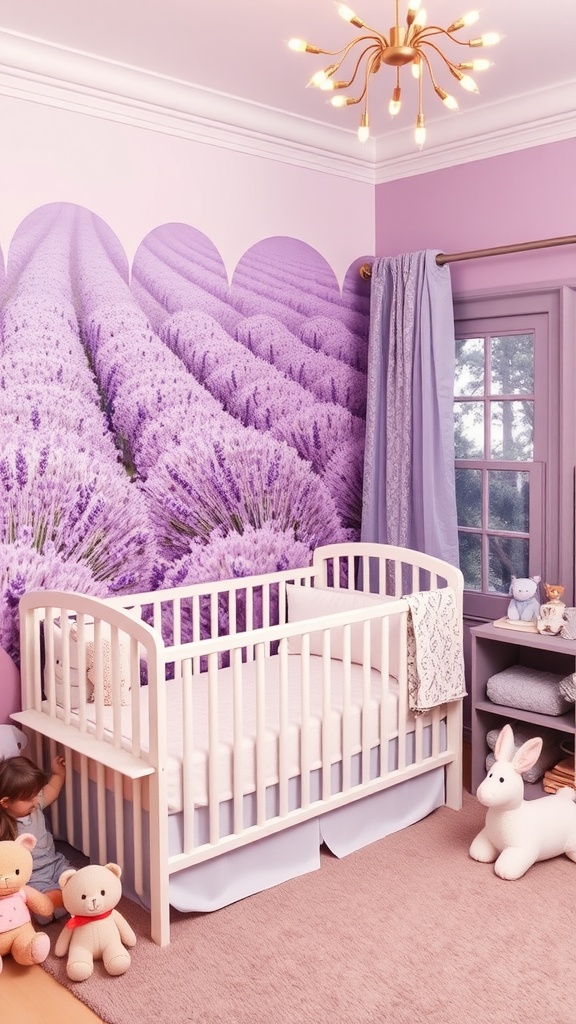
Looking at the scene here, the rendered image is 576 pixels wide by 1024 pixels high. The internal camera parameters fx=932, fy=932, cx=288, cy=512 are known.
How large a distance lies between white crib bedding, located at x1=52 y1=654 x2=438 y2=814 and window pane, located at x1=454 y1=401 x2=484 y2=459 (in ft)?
3.63

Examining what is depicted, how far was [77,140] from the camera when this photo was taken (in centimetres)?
294

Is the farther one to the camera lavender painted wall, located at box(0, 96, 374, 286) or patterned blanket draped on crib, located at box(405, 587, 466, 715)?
patterned blanket draped on crib, located at box(405, 587, 466, 715)

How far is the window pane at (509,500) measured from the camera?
3.60 meters

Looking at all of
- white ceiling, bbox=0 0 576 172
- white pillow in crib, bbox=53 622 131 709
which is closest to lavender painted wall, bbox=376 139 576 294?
white ceiling, bbox=0 0 576 172

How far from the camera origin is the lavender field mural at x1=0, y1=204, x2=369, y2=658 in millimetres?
2850

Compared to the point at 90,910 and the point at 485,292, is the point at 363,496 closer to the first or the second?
the point at 485,292

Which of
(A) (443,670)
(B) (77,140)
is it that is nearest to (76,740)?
(A) (443,670)

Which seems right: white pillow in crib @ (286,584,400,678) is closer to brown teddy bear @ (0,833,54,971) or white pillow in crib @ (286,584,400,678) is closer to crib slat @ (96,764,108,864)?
crib slat @ (96,764,108,864)

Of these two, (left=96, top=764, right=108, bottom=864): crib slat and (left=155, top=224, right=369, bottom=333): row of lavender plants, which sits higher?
(left=155, top=224, right=369, bottom=333): row of lavender plants

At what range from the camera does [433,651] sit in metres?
2.96

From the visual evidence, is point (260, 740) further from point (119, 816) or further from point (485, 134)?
point (485, 134)

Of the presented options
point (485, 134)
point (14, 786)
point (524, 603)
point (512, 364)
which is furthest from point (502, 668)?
point (485, 134)

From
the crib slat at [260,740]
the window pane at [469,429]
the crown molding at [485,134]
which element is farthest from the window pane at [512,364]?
the crib slat at [260,740]

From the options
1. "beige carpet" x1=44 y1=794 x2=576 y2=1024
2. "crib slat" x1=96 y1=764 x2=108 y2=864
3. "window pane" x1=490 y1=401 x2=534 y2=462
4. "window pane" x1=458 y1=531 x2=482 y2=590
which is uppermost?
"window pane" x1=490 y1=401 x2=534 y2=462
